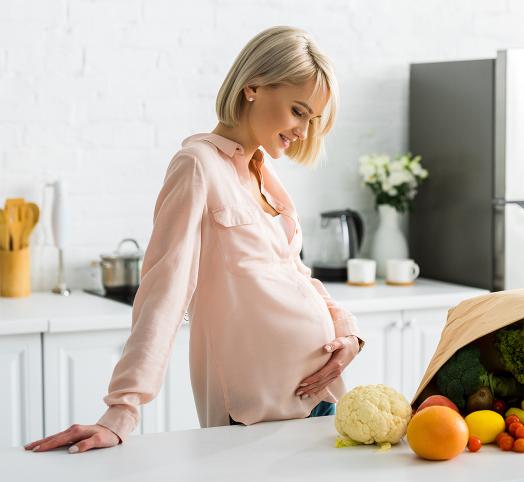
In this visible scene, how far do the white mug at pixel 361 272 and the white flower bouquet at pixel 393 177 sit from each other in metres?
0.33

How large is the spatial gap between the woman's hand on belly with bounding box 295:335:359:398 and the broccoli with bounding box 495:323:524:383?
38cm

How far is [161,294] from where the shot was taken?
62.5 inches

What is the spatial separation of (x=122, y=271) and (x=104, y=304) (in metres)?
0.19

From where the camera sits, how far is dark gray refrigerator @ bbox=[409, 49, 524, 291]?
3303 mm

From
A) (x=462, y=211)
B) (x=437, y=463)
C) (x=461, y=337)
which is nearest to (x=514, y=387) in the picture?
(x=461, y=337)

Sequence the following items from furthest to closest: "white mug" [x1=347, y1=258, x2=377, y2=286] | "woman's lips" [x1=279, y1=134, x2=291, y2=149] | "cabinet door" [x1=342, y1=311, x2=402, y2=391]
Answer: "white mug" [x1=347, y1=258, x2=377, y2=286] < "cabinet door" [x1=342, y1=311, x2=402, y2=391] < "woman's lips" [x1=279, y1=134, x2=291, y2=149]

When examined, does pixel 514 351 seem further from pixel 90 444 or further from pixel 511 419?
pixel 90 444

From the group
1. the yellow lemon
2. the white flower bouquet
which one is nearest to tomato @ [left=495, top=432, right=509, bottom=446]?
the yellow lemon

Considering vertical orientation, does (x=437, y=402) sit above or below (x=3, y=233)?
below

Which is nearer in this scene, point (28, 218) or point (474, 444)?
point (474, 444)

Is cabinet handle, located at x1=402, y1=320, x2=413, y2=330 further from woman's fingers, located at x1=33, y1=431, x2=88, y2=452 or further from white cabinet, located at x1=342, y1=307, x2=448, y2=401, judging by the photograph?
woman's fingers, located at x1=33, y1=431, x2=88, y2=452

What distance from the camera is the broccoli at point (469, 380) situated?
156 centimetres

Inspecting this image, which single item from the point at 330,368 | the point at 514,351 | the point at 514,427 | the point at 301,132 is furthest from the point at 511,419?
the point at 301,132

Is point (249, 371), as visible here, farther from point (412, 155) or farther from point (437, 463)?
point (412, 155)
